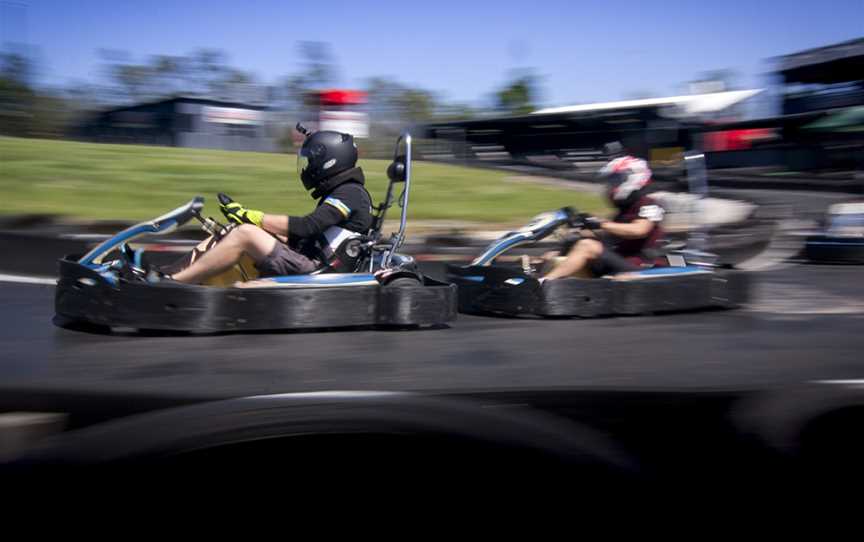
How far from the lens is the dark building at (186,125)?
2141 cm

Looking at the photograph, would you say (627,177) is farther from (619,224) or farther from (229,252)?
(229,252)

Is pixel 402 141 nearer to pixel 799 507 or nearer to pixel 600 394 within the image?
pixel 600 394

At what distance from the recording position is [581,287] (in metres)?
5.26

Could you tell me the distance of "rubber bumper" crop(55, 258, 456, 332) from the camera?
4.21m

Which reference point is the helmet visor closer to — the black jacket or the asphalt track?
the black jacket

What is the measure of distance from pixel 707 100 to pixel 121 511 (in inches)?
916

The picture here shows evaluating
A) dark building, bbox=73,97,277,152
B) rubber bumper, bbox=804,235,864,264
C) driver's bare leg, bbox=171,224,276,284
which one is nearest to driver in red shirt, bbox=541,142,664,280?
driver's bare leg, bbox=171,224,276,284

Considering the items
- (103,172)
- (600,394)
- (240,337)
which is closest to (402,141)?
(240,337)

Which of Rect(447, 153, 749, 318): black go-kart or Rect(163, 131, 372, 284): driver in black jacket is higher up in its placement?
Rect(163, 131, 372, 284): driver in black jacket

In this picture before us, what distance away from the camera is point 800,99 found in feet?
74.3

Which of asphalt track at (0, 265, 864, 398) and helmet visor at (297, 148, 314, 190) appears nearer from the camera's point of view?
asphalt track at (0, 265, 864, 398)

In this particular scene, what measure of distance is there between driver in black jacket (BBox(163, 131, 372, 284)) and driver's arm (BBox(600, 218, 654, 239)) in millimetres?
1609

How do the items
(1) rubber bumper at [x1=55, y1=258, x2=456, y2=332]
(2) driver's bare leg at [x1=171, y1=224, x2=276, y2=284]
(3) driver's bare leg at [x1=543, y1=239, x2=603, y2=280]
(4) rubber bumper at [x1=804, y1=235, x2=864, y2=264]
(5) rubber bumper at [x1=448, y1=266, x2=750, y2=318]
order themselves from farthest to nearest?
1. (4) rubber bumper at [x1=804, y1=235, x2=864, y2=264]
2. (3) driver's bare leg at [x1=543, y1=239, x2=603, y2=280]
3. (5) rubber bumper at [x1=448, y1=266, x2=750, y2=318]
4. (2) driver's bare leg at [x1=171, y1=224, x2=276, y2=284]
5. (1) rubber bumper at [x1=55, y1=258, x2=456, y2=332]

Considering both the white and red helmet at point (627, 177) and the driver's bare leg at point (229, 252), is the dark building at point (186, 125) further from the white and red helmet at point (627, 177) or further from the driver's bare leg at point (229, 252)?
the driver's bare leg at point (229, 252)
